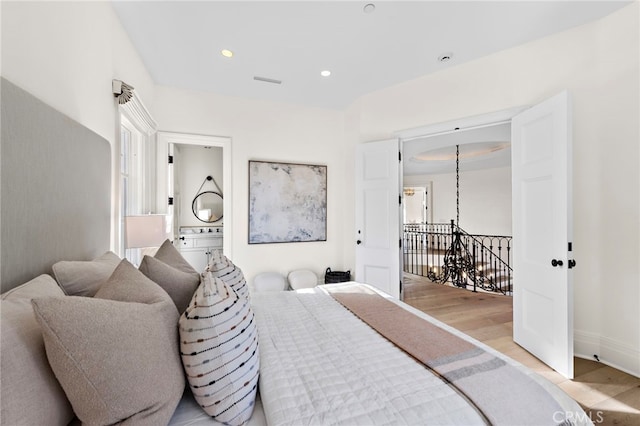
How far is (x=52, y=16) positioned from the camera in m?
1.25

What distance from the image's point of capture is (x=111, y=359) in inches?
24.4

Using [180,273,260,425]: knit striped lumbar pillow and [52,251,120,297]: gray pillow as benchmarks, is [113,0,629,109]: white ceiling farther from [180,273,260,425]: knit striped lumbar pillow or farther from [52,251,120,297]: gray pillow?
[180,273,260,425]: knit striped lumbar pillow

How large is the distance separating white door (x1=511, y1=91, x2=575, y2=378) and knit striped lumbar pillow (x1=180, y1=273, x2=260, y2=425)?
2.34 metres

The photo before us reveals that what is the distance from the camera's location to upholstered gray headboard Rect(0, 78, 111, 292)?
2.88ft

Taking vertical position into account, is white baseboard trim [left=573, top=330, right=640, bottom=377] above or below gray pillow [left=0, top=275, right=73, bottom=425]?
below

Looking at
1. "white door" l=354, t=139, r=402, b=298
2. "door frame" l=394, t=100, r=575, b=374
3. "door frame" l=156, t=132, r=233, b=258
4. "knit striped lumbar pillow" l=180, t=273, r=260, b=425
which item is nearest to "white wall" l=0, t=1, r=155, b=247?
"door frame" l=156, t=132, r=233, b=258

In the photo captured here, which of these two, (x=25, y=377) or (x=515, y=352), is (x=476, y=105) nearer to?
(x=515, y=352)

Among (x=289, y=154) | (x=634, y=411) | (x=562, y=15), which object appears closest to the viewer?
(x=634, y=411)

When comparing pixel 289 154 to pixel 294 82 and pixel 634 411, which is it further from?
pixel 634 411

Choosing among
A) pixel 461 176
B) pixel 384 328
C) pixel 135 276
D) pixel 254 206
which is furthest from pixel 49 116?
pixel 461 176

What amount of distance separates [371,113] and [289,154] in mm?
1271

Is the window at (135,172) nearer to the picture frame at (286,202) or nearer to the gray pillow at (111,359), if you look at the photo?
the picture frame at (286,202)

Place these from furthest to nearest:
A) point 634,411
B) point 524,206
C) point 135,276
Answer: point 524,206 < point 634,411 < point 135,276

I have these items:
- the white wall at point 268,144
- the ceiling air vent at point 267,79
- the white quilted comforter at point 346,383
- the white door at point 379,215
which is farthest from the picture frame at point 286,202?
the white quilted comforter at point 346,383
